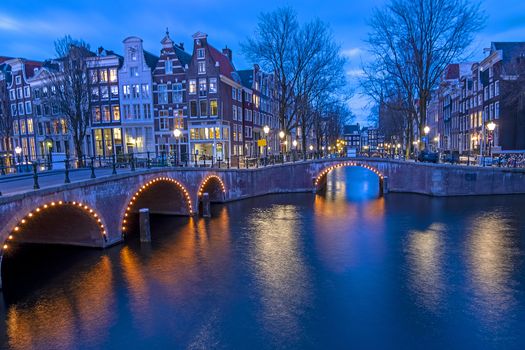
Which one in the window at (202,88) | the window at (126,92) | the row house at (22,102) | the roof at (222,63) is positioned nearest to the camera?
the window at (202,88)

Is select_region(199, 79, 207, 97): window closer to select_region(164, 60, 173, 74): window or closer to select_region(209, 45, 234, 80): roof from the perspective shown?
select_region(209, 45, 234, 80): roof

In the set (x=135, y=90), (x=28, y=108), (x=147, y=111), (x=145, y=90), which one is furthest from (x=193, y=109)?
(x=28, y=108)

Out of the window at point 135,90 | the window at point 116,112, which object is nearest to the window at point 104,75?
the window at point 116,112

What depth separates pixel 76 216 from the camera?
17547 mm

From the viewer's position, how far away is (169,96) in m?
44.3

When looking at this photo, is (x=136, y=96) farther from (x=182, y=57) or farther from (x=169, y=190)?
(x=169, y=190)

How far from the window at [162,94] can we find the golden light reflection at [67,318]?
33.7 meters

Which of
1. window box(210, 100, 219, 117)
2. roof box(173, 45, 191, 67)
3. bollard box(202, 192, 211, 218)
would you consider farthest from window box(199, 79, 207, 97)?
bollard box(202, 192, 211, 218)

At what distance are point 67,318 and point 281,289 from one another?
7.01 meters

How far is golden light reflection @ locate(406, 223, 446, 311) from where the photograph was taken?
39.1 feet

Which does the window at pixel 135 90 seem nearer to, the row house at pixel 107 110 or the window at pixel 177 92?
the row house at pixel 107 110

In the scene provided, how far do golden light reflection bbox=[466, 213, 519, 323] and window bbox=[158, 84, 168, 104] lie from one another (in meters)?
36.0

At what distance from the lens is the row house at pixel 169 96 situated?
1714 inches

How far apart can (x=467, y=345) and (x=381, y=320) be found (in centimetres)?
224
